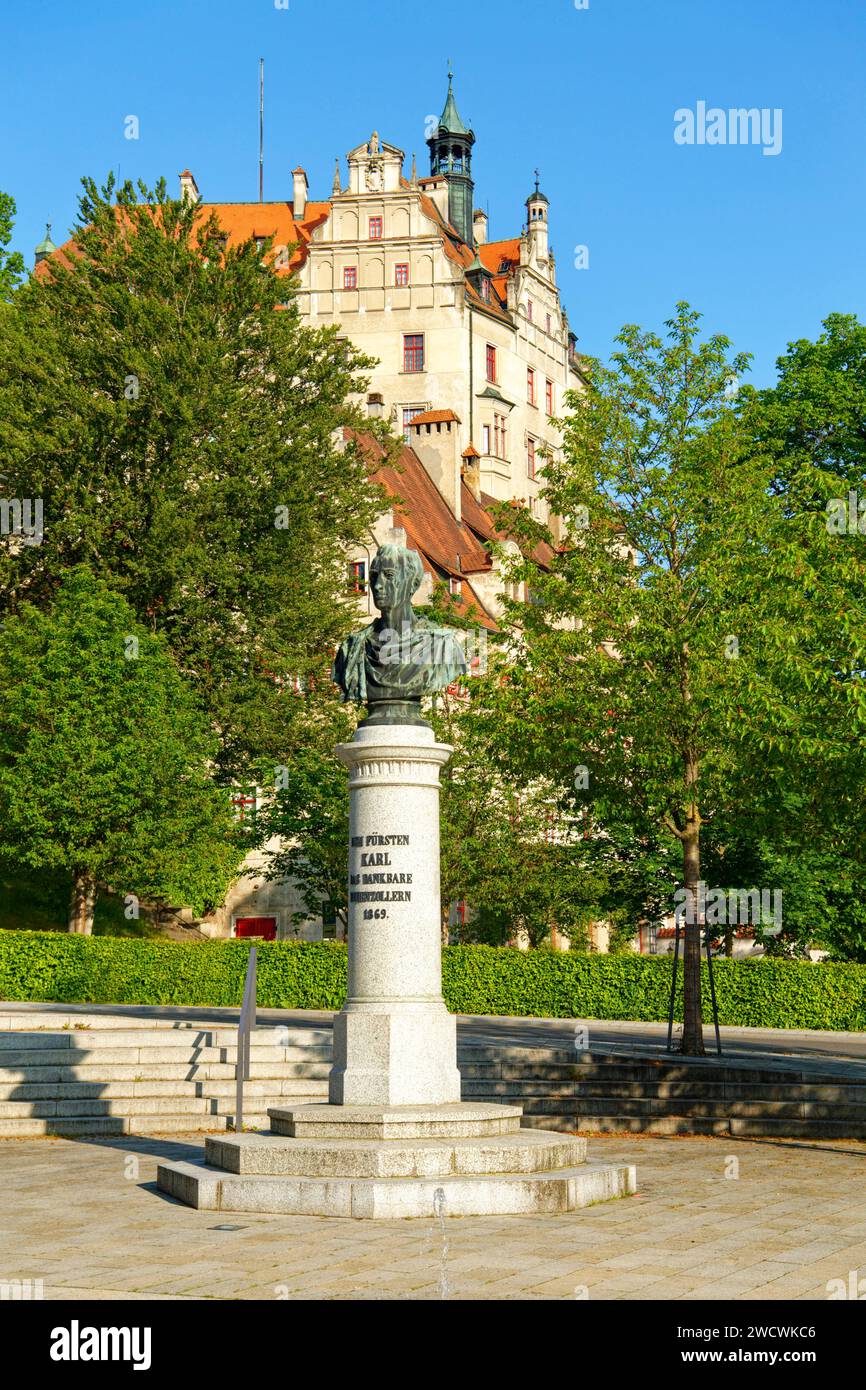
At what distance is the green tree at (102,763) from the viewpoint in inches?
1388

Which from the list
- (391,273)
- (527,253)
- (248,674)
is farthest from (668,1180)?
(527,253)

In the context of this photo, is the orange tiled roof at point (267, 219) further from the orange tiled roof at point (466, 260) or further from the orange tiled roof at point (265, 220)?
the orange tiled roof at point (466, 260)

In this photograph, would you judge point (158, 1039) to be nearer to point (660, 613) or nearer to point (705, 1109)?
point (705, 1109)

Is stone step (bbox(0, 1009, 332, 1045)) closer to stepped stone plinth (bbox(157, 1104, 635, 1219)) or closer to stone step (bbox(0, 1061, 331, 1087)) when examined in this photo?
stone step (bbox(0, 1061, 331, 1087))

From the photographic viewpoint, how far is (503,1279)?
8.84m

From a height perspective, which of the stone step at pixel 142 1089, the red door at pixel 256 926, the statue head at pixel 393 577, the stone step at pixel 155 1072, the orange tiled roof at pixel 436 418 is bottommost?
the stone step at pixel 142 1089

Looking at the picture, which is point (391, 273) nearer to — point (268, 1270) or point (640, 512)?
point (640, 512)

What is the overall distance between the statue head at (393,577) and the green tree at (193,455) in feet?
82.9

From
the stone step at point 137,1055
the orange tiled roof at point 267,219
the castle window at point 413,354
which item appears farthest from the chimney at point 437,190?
the stone step at point 137,1055

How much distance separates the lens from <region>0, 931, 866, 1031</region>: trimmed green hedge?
110ft

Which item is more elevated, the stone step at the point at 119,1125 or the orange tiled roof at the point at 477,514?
the orange tiled roof at the point at 477,514

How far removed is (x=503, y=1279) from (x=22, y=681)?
100ft

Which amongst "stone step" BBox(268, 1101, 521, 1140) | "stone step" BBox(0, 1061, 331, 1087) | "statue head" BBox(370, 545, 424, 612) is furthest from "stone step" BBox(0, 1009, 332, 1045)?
"statue head" BBox(370, 545, 424, 612)

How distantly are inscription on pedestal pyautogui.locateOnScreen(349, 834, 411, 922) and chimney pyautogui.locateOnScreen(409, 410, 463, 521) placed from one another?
181 ft
